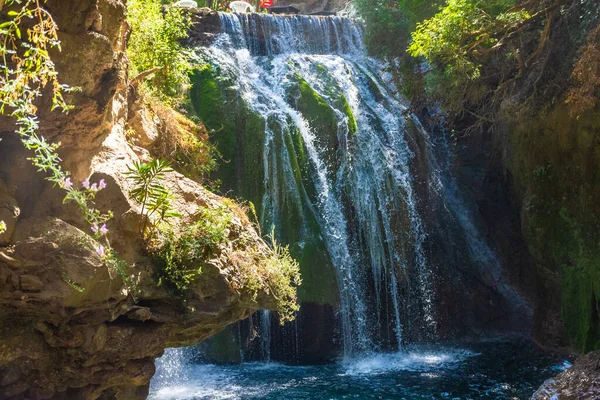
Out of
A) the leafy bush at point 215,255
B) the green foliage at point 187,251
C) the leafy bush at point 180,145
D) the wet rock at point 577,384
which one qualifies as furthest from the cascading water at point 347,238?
the green foliage at point 187,251

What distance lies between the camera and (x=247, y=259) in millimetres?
6453

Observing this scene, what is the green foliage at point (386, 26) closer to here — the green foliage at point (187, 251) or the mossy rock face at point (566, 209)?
the mossy rock face at point (566, 209)

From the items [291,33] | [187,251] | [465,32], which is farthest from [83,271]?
[291,33]

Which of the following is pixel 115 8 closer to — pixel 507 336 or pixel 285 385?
pixel 285 385

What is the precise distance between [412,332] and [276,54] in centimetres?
819

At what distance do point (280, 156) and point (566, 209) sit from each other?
546 centimetres

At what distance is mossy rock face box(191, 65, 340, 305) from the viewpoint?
11258 mm

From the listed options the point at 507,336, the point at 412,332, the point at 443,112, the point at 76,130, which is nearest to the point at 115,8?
the point at 76,130

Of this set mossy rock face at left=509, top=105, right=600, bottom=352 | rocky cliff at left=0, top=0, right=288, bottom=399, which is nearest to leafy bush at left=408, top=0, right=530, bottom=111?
mossy rock face at left=509, top=105, right=600, bottom=352

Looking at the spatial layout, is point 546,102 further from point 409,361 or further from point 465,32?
point 409,361

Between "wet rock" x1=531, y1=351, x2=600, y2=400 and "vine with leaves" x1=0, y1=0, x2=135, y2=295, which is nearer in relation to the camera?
"vine with leaves" x1=0, y1=0, x2=135, y2=295

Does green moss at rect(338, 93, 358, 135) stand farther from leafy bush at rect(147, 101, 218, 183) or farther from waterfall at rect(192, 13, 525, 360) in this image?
leafy bush at rect(147, 101, 218, 183)

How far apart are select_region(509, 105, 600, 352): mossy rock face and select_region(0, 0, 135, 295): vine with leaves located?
7.69 m

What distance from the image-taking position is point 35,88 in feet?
13.7
